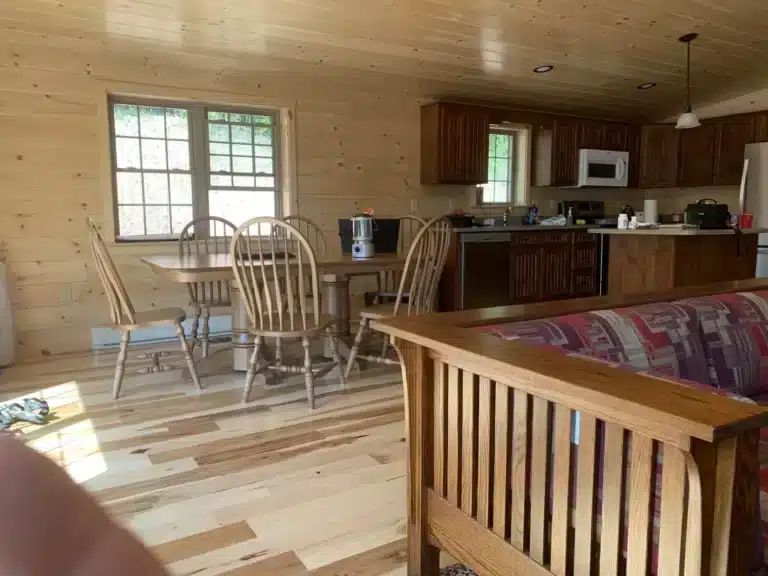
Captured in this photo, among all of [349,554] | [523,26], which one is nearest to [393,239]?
A: [523,26]

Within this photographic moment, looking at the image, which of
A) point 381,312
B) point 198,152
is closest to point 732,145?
point 381,312

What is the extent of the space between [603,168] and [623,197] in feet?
2.90

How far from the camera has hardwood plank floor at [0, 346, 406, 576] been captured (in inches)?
71.4

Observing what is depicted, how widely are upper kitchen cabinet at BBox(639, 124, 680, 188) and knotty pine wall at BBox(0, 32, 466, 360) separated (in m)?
3.60

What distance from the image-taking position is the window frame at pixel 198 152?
441 cm

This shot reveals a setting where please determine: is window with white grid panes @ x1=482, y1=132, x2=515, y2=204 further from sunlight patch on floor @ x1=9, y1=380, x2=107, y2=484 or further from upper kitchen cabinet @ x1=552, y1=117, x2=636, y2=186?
sunlight patch on floor @ x1=9, y1=380, x2=107, y2=484

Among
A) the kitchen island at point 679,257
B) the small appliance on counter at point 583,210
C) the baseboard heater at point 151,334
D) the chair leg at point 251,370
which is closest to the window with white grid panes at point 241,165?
the baseboard heater at point 151,334

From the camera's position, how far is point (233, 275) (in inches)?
118

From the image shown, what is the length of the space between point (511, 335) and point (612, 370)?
458mm

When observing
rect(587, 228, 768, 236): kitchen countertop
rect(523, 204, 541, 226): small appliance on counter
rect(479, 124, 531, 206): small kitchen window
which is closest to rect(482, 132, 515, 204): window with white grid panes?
rect(479, 124, 531, 206): small kitchen window

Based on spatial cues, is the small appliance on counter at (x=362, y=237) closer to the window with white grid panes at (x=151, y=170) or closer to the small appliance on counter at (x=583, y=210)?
the window with white grid panes at (x=151, y=170)

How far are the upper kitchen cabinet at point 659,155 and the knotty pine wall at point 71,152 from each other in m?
3.60

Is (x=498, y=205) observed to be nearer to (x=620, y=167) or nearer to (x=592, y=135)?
(x=592, y=135)

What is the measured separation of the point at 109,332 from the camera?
4.45m
